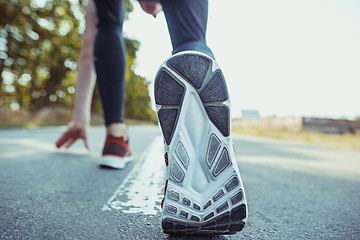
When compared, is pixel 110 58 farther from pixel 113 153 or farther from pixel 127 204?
pixel 127 204

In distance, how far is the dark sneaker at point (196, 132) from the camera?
840mm

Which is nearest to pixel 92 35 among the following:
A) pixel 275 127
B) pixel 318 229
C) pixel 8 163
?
pixel 8 163

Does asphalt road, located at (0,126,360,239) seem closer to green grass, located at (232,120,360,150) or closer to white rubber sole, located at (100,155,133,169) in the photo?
white rubber sole, located at (100,155,133,169)

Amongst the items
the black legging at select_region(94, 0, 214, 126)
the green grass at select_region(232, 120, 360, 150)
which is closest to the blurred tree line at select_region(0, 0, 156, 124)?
the green grass at select_region(232, 120, 360, 150)

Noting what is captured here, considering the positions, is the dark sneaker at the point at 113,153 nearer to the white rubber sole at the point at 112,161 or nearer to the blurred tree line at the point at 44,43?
the white rubber sole at the point at 112,161

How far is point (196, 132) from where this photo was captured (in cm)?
90

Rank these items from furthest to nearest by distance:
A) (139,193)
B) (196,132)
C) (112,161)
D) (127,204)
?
(112,161), (139,193), (127,204), (196,132)

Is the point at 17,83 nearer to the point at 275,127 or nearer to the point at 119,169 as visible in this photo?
the point at 275,127

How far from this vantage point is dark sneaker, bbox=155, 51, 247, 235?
33.1 inches

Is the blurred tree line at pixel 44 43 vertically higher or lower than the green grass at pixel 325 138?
higher

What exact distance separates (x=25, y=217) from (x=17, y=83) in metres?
27.0

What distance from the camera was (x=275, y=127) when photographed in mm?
17156

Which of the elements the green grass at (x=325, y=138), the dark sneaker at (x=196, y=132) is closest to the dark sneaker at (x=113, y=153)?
the dark sneaker at (x=196, y=132)

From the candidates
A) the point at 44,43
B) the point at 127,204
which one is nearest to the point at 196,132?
the point at 127,204
